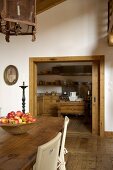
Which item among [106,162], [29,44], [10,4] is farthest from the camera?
[29,44]

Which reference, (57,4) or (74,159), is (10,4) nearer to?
(74,159)

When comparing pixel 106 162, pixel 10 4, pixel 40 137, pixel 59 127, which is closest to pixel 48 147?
pixel 40 137

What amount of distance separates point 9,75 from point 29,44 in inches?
39.8

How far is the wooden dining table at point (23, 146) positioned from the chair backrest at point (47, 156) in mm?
118

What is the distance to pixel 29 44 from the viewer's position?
253 inches

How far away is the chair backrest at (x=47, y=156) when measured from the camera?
5.08 feet

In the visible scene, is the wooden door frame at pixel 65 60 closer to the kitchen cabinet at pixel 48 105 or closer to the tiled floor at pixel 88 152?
the tiled floor at pixel 88 152

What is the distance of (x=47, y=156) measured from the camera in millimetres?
1654

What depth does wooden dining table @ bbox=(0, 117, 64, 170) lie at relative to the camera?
166cm

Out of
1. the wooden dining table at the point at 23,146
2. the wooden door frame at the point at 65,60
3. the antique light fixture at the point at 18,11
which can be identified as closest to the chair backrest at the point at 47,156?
the wooden dining table at the point at 23,146

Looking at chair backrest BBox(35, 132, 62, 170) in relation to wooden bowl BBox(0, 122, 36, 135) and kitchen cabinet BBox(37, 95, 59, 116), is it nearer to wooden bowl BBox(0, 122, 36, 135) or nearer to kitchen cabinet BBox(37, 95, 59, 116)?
wooden bowl BBox(0, 122, 36, 135)

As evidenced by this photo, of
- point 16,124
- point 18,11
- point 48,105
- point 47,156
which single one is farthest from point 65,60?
point 47,156

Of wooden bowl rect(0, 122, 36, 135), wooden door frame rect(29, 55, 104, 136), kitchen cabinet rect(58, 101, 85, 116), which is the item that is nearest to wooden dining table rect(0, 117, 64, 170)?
wooden bowl rect(0, 122, 36, 135)

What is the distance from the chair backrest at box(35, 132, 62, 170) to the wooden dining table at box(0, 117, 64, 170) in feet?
0.39
